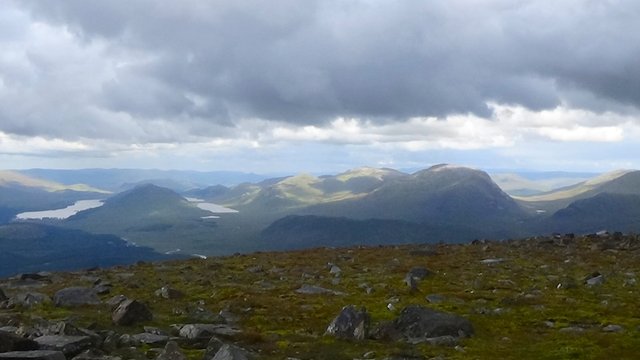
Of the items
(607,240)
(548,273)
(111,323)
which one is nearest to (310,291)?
(111,323)

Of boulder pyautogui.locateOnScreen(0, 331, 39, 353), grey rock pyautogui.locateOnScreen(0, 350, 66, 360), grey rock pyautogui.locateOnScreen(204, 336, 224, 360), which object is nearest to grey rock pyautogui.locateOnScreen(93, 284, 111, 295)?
grey rock pyautogui.locateOnScreen(204, 336, 224, 360)

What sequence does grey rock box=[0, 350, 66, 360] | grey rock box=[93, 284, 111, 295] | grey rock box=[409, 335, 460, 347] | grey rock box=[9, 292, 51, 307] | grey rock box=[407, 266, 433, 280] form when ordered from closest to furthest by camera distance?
grey rock box=[0, 350, 66, 360] → grey rock box=[409, 335, 460, 347] → grey rock box=[9, 292, 51, 307] → grey rock box=[93, 284, 111, 295] → grey rock box=[407, 266, 433, 280]

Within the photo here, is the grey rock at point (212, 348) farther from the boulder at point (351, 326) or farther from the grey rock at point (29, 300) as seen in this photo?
the grey rock at point (29, 300)

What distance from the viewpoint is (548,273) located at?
43344mm

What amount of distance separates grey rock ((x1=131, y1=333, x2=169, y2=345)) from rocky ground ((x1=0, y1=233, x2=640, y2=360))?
7 cm

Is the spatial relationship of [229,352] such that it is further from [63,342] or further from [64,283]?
[64,283]

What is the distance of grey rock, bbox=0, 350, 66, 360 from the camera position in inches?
653

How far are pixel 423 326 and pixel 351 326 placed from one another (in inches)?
109

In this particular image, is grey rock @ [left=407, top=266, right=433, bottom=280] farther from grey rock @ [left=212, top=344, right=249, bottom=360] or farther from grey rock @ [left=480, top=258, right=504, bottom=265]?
grey rock @ [left=212, top=344, right=249, bottom=360]

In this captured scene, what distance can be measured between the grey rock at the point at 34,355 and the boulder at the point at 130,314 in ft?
26.9

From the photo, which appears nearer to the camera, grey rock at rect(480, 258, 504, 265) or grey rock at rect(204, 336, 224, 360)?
grey rock at rect(204, 336, 224, 360)

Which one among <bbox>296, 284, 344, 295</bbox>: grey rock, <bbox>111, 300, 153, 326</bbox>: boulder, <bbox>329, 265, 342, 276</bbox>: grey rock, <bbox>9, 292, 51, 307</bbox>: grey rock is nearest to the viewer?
<bbox>111, 300, 153, 326</bbox>: boulder

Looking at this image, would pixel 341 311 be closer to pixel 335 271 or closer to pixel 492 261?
pixel 335 271

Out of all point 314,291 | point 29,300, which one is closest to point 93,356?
point 29,300
